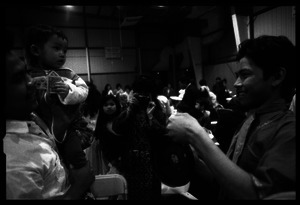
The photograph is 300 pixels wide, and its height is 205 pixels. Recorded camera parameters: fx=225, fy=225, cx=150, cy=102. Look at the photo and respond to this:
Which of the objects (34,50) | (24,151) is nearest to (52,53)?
(34,50)

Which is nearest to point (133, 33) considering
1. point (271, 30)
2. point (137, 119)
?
point (271, 30)

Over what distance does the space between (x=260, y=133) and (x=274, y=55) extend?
32 cm

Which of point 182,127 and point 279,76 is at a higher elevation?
point 279,76

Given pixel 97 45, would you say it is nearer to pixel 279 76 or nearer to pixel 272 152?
pixel 279 76

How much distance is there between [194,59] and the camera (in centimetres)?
1299

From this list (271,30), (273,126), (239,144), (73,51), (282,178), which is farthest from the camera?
(73,51)

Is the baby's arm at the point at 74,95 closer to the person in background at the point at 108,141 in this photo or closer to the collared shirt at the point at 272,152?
the person in background at the point at 108,141

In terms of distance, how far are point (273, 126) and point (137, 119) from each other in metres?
1.33

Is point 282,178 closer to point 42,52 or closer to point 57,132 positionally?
point 57,132

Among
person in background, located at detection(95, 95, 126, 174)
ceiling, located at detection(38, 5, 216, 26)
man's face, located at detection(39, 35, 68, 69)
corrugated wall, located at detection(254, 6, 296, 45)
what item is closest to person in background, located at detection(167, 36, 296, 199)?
man's face, located at detection(39, 35, 68, 69)

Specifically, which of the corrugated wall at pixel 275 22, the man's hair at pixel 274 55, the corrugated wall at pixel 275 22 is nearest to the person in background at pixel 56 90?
the man's hair at pixel 274 55

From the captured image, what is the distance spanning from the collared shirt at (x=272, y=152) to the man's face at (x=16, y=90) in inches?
33.4

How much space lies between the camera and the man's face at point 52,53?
1.47 m

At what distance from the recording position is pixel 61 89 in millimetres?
1298
